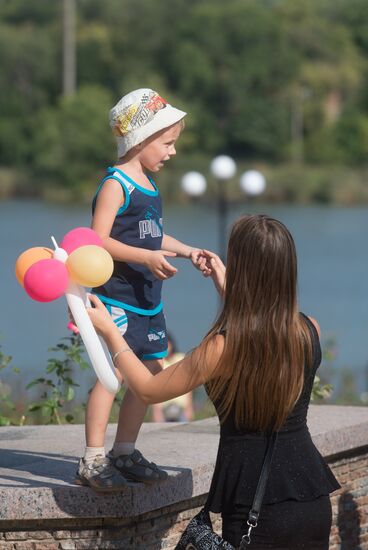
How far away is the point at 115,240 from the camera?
4188mm

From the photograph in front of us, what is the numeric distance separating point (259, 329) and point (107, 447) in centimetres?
182

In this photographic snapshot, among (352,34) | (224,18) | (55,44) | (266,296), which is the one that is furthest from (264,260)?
(352,34)

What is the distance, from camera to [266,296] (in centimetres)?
340

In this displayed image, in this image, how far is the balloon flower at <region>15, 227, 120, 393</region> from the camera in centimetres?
340

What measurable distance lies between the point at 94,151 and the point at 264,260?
6012 centimetres

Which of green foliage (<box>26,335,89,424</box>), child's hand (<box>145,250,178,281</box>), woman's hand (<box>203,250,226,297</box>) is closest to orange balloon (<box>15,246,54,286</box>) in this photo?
child's hand (<box>145,250,178,281</box>)

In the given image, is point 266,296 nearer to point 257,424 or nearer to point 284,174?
point 257,424

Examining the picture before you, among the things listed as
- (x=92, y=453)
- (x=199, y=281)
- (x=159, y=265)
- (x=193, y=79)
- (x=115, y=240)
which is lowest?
(x=92, y=453)

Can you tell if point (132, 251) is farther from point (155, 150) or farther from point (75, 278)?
point (75, 278)

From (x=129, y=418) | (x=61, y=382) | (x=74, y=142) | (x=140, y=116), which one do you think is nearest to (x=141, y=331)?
(x=129, y=418)

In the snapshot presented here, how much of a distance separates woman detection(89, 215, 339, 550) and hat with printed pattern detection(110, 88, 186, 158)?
3.12 feet

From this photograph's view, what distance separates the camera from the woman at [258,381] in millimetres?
3391

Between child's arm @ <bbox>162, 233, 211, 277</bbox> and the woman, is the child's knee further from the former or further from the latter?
the woman

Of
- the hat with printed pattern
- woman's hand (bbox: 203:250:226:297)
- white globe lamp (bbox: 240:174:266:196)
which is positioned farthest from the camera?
white globe lamp (bbox: 240:174:266:196)
